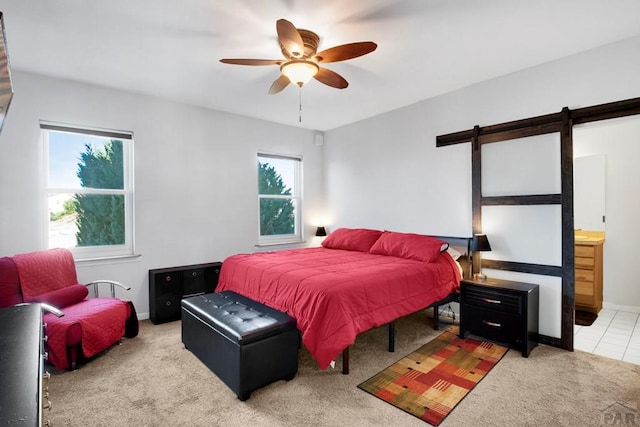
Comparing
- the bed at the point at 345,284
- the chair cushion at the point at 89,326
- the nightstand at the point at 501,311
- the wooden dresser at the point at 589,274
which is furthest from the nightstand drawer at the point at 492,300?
the chair cushion at the point at 89,326

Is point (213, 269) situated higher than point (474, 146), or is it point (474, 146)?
point (474, 146)

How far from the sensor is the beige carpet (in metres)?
2.01

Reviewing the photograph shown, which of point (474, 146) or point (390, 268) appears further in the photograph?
point (474, 146)

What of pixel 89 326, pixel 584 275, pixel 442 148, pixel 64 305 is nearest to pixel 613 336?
pixel 584 275

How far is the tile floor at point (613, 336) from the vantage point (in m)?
2.90

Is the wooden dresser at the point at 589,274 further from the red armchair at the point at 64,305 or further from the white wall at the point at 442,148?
the red armchair at the point at 64,305

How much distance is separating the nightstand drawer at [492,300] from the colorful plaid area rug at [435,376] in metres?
0.36

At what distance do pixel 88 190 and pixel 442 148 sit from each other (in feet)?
13.5

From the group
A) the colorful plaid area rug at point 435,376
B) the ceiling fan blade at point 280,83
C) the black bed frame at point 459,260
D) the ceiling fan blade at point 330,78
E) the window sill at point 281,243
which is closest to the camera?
the colorful plaid area rug at point 435,376

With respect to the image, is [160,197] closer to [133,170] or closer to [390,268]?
[133,170]

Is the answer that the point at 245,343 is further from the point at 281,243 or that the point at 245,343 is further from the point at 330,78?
the point at 281,243

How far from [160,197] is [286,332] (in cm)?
258

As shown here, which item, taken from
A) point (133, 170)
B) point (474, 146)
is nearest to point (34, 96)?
point (133, 170)

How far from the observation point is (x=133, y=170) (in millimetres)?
3832
